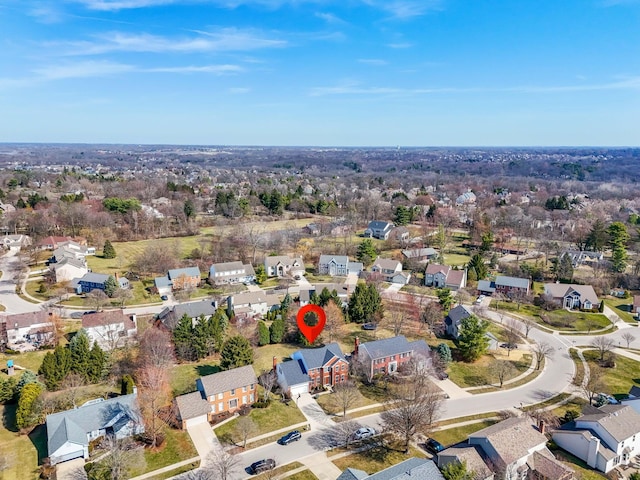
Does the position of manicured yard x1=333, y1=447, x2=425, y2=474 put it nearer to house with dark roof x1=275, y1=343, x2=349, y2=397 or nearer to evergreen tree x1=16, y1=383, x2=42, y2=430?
house with dark roof x1=275, y1=343, x2=349, y2=397

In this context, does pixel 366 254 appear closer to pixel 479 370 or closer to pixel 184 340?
pixel 479 370

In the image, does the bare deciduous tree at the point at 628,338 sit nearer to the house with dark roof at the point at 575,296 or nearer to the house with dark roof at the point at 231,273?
the house with dark roof at the point at 575,296

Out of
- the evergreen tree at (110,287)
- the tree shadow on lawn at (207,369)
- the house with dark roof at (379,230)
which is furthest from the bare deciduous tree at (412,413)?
the house with dark roof at (379,230)

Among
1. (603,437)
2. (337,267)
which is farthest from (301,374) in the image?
(337,267)

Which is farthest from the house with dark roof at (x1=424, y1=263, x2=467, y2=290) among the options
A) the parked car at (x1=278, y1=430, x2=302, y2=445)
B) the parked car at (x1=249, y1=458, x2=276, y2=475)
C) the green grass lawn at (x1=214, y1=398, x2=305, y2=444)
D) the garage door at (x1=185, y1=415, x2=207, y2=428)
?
the parked car at (x1=249, y1=458, x2=276, y2=475)

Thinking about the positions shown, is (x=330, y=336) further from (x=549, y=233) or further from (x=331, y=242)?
(x=549, y=233)

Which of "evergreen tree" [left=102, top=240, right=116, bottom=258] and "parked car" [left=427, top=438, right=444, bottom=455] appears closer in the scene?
"parked car" [left=427, top=438, right=444, bottom=455]
